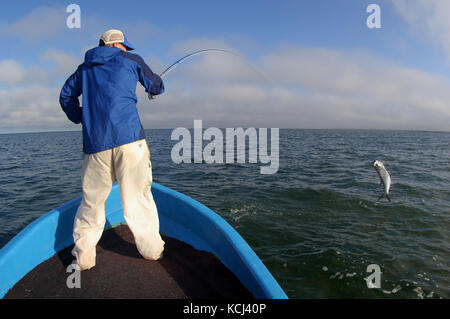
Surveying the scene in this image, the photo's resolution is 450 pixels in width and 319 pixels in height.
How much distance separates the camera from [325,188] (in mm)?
10078

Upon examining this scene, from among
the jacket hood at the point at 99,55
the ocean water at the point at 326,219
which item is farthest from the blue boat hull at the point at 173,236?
the jacket hood at the point at 99,55

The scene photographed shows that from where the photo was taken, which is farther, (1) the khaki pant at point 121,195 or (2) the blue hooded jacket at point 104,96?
(1) the khaki pant at point 121,195

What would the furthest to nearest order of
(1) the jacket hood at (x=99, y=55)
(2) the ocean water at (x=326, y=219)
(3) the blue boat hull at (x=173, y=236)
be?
(2) the ocean water at (x=326, y=219) < (3) the blue boat hull at (x=173, y=236) < (1) the jacket hood at (x=99, y=55)

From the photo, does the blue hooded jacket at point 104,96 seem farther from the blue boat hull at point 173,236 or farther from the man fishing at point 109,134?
the blue boat hull at point 173,236

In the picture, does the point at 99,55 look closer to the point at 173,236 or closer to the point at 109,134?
the point at 109,134

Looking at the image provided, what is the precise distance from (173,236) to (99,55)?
9.49 feet

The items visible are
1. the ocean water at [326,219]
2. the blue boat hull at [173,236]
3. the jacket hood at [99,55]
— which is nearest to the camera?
the jacket hood at [99,55]

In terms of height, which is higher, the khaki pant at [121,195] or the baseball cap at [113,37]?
the baseball cap at [113,37]

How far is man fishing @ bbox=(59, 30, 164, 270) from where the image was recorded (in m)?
2.67

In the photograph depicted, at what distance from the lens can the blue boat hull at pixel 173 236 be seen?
274cm
